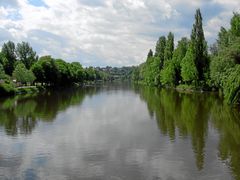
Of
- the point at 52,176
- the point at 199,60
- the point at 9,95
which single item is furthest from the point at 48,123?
the point at 199,60

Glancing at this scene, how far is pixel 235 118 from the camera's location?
36625mm

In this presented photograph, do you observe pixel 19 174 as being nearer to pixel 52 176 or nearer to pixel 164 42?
pixel 52 176

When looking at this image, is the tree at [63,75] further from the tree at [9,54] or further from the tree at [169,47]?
the tree at [169,47]

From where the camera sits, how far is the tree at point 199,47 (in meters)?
88.1

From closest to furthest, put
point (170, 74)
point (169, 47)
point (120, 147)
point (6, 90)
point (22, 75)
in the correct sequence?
point (120, 147)
point (6, 90)
point (22, 75)
point (170, 74)
point (169, 47)

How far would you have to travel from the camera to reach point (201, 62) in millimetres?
89312

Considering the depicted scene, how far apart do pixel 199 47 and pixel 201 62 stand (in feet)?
11.5

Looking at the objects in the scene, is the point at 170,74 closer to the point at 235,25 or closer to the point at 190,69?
the point at 190,69

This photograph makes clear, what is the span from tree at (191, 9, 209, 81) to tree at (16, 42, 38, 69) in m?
60.6

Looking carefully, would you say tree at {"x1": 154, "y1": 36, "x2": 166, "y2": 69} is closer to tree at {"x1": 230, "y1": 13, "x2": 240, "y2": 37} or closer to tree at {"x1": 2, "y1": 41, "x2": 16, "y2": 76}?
tree at {"x1": 2, "y1": 41, "x2": 16, "y2": 76}

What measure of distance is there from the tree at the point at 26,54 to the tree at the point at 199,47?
60.6 metres

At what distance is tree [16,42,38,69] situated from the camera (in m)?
128

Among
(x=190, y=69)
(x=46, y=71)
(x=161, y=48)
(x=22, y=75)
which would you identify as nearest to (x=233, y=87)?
(x=190, y=69)

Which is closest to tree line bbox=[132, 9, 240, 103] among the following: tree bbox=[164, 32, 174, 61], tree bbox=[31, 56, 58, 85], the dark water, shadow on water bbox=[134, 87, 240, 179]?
tree bbox=[164, 32, 174, 61]
